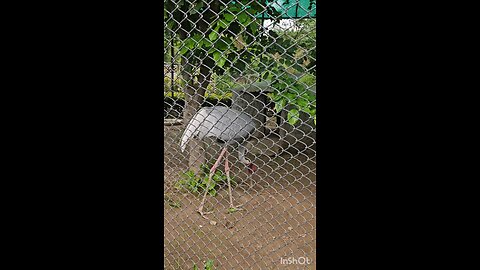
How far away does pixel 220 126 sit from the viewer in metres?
2.79

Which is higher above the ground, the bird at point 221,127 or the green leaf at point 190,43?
the green leaf at point 190,43

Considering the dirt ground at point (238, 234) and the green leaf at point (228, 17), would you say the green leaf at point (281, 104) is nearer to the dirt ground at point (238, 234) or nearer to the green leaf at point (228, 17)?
the dirt ground at point (238, 234)

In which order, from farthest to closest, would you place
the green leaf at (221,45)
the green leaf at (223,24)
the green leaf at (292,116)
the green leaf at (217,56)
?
the green leaf at (221,45) < the green leaf at (217,56) < the green leaf at (223,24) < the green leaf at (292,116)

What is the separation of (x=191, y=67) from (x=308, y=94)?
2.74 feet

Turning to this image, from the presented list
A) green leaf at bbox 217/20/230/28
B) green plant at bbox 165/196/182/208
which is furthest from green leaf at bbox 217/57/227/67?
green plant at bbox 165/196/182/208

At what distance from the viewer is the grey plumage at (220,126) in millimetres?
2768

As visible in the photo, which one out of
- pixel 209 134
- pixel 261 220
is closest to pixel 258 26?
pixel 209 134

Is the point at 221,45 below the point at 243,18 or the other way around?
below

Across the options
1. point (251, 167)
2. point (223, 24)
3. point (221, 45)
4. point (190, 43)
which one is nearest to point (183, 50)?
point (190, 43)

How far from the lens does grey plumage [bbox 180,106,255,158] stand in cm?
277

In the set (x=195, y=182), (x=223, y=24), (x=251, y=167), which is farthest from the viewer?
(x=195, y=182)

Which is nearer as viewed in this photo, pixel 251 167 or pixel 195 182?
pixel 251 167

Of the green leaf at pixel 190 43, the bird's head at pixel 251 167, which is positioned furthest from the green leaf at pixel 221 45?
the bird's head at pixel 251 167

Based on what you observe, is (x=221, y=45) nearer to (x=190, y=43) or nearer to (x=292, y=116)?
(x=190, y=43)
